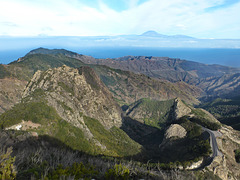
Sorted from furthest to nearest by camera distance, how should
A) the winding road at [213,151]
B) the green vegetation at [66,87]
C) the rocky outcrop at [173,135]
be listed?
the green vegetation at [66,87], the rocky outcrop at [173,135], the winding road at [213,151]

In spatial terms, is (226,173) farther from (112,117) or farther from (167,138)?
(112,117)

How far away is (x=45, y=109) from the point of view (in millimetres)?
80000

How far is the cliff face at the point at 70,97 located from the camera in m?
96.2

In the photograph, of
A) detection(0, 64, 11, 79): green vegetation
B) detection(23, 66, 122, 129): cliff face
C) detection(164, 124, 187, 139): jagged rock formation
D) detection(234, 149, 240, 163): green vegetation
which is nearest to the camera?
detection(234, 149, 240, 163): green vegetation

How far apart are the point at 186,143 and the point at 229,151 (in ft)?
60.8

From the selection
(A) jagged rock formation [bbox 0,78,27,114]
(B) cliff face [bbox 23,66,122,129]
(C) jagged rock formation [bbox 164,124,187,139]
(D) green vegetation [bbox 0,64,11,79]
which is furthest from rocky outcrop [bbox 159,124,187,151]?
(D) green vegetation [bbox 0,64,11,79]

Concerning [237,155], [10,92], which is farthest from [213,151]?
[10,92]

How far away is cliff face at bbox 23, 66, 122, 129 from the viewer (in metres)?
96.2

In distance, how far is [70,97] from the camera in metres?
117

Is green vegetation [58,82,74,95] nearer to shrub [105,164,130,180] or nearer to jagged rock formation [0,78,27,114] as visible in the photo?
jagged rock formation [0,78,27,114]

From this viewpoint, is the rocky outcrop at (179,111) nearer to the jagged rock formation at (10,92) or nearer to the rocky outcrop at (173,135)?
the rocky outcrop at (173,135)

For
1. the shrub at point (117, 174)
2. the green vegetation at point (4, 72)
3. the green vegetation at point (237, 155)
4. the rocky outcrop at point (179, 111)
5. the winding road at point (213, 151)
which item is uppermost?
the shrub at point (117, 174)

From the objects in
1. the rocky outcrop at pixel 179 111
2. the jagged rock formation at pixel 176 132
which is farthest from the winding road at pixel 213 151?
the rocky outcrop at pixel 179 111

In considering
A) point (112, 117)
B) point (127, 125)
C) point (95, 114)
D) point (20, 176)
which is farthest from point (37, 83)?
point (20, 176)
